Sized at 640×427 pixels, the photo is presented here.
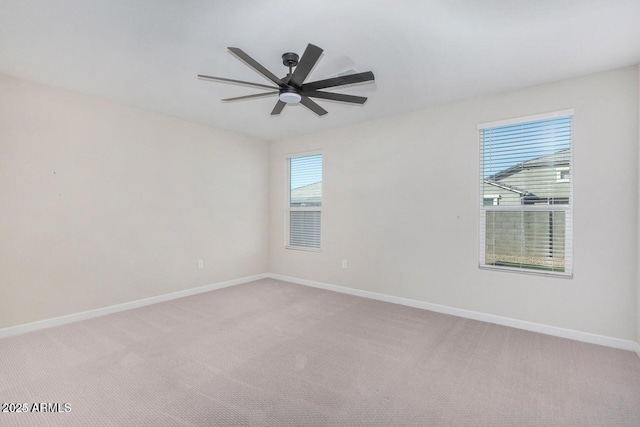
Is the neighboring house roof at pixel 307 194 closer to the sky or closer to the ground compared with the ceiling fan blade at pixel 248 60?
closer to the ground

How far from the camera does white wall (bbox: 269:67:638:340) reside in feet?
8.70

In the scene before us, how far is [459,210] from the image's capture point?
3451mm

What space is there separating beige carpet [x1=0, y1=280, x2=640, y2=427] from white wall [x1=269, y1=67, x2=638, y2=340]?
401 mm

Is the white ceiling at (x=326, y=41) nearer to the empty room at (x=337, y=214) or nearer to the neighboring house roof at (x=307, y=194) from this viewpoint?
the empty room at (x=337, y=214)

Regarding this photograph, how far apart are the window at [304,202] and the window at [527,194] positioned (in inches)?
96.1

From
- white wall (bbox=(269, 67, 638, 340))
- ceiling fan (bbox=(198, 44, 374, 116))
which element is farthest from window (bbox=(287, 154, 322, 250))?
ceiling fan (bbox=(198, 44, 374, 116))

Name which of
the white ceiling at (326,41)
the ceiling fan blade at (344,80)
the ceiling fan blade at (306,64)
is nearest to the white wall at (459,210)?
the white ceiling at (326,41)

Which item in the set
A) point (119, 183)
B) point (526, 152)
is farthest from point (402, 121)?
point (119, 183)

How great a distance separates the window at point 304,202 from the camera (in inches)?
192

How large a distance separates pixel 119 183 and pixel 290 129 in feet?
8.05

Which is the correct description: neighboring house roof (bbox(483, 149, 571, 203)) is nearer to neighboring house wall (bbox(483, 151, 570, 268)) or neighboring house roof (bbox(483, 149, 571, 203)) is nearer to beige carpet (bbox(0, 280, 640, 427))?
neighboring house wall (bbox(483, 151, 570, 268))

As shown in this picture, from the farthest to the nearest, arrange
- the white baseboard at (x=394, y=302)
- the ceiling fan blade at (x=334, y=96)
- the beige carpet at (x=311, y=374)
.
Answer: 1. the white baseboard at (x=394, y=302)
2. the ceiling fan blade at (x=334, y=96)
3. the beige carpet at (x=311, y=374)

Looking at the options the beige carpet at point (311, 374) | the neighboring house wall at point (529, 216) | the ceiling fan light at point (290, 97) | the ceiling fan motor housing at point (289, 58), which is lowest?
the beige carpet at point (311, 374)

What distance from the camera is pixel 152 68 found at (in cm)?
268
